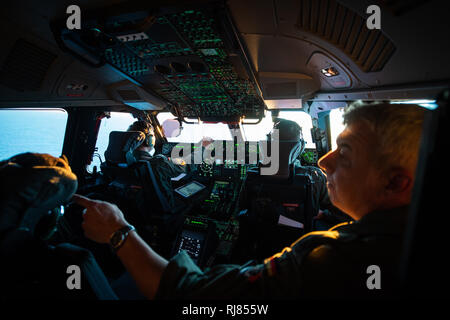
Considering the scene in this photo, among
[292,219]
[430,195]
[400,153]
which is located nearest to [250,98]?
[292,219]

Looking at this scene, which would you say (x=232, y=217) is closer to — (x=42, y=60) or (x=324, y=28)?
(x=324, y=28)

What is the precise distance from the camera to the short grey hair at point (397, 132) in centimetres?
71

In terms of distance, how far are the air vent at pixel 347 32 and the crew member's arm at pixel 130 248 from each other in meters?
1.92

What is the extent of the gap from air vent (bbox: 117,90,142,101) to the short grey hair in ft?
13.9

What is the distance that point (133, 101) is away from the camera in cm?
435

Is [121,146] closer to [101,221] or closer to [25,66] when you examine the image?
[25,66]

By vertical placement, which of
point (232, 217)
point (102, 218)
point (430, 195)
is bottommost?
point (232, 217)

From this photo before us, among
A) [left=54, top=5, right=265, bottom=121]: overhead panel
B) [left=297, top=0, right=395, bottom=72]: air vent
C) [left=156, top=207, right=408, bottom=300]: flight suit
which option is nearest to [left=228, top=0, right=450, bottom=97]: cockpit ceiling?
[left=297, top=0, right=395, bottom=72]: air vent

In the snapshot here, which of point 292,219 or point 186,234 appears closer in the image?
point 292,219

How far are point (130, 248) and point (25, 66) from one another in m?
2.94

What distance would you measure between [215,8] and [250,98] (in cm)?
254

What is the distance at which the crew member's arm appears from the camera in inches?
27.2

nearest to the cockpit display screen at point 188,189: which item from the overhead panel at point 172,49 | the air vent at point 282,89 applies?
the overhead panel at point 172,49
